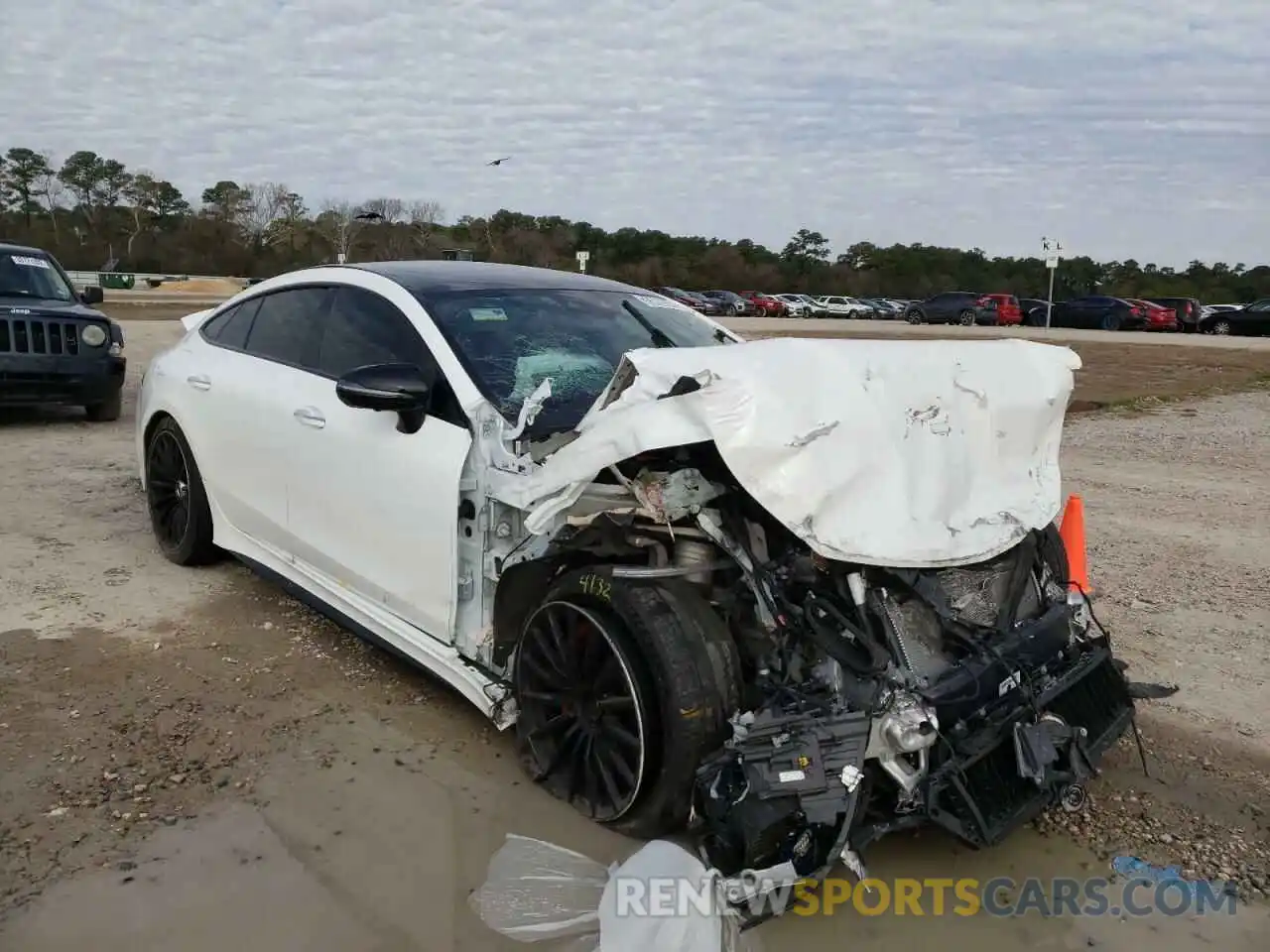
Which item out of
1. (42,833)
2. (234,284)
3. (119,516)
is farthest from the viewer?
(234,284)

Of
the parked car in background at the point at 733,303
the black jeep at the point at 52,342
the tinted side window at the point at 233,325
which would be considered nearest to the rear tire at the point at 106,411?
the black jeep at the point at 52,342

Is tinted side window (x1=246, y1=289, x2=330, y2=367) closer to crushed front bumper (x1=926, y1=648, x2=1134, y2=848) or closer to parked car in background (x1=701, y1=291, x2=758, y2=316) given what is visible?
crushed front bumper (x1=926, y1=648, x2=1134, y2=848)

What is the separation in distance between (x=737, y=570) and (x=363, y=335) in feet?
6.41

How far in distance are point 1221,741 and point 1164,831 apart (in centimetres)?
79

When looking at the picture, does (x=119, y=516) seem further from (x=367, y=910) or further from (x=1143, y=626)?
(x=1143, y=626)

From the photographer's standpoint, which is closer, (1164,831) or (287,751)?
(1164,831)

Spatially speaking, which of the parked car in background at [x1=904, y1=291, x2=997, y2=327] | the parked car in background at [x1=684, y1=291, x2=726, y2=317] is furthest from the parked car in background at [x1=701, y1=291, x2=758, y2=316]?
the parked car in background at [x1=904, y1=291, x2=997, y2=327]

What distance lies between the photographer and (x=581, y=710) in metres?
3.14

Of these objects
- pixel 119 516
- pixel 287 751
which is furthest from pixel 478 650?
pixel 119 516

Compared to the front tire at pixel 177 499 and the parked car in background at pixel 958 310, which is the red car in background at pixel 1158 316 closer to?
the parked car in background at pixel 958 310

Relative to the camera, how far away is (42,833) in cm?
304

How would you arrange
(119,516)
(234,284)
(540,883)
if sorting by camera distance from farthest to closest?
(234,284) < (119,516) < (540,883)

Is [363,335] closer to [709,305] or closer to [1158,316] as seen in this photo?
[1158,316]

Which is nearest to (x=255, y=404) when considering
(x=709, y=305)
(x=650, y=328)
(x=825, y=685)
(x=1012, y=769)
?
(x=650, y=328)
